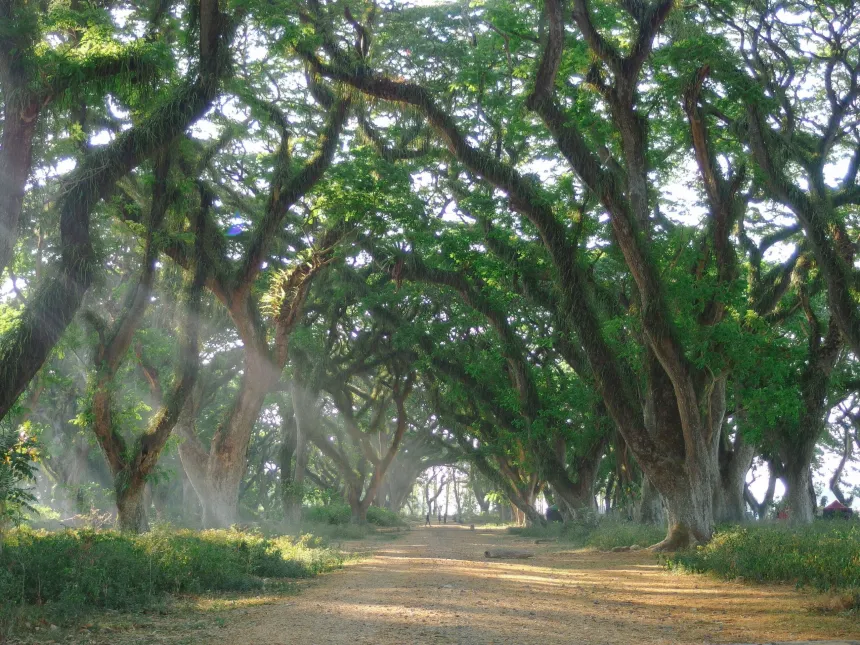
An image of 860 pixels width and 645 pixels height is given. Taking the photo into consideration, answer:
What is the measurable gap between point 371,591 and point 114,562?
11.2ft

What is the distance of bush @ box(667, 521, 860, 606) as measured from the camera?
31.8ft

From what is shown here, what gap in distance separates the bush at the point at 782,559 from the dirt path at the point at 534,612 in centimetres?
32

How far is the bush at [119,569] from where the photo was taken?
8.34 m

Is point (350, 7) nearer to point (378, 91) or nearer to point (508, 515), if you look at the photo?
point (378, 91)

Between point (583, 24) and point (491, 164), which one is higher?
point (583, 24)

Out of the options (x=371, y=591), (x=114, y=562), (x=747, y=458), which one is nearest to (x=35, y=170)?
(x=114, y=562)

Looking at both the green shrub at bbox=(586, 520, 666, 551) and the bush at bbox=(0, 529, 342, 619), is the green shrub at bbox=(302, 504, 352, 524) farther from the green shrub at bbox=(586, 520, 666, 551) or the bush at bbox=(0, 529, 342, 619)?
the bush at bbox=(0, 529, 342, 619)

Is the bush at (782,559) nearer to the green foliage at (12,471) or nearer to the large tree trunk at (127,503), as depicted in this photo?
the green foliage at (12,471)

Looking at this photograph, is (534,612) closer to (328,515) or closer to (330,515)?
(328,515)

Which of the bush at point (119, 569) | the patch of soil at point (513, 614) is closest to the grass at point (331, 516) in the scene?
the bush at point (119, 569)

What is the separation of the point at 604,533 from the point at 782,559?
31.7ft

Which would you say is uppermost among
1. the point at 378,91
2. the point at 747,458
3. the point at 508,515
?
the point at 378,91

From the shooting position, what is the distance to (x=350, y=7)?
16.6 meters

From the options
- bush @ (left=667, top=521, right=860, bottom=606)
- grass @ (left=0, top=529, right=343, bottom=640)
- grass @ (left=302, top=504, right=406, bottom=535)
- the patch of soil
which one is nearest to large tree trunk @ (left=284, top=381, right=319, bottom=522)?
grass @ (left=302, top=504, right=406, bottom=535)
